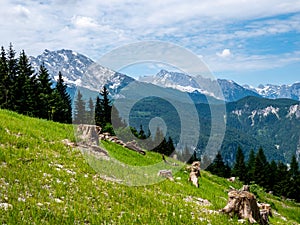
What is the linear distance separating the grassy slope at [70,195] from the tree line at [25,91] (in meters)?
53.9

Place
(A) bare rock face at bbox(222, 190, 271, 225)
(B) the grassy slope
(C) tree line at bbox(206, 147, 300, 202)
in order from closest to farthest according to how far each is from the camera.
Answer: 1. (B) the grassy slope
2. (A) bare rock face at bbox(222, 190, 271, 225)
3. (C) tree line at bbox(206, 147, 300, 202)

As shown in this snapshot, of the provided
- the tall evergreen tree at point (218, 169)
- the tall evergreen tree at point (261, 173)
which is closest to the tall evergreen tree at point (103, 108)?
the tall evergreen tree at point (218, 169)

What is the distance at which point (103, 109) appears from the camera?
97.4m

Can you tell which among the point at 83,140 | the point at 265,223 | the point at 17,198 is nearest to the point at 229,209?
the point at 265,223

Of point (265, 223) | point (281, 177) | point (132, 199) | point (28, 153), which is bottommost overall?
point (281, 177)

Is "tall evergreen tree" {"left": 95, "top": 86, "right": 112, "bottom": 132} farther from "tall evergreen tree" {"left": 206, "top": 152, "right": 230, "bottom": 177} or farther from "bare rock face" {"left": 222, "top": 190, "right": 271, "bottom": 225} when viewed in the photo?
"bare rock face" {"left": 222, "top": 190, "right": 271, "bottom": 225}

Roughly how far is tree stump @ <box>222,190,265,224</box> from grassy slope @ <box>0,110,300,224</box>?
2.49 feet

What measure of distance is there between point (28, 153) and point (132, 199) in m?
6.07

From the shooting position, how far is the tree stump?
14195mm

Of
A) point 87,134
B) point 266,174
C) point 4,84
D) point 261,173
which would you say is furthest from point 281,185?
point 87,134

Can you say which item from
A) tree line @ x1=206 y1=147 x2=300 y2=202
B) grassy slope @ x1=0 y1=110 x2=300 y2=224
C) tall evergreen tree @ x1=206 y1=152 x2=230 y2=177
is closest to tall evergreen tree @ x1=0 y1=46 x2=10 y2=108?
grassy slope @ x1=0 y1=110 x2=300 y2=224

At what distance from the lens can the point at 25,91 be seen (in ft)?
235

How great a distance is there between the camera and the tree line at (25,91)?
7038cm

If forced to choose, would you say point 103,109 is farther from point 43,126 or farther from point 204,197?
point 204,197
